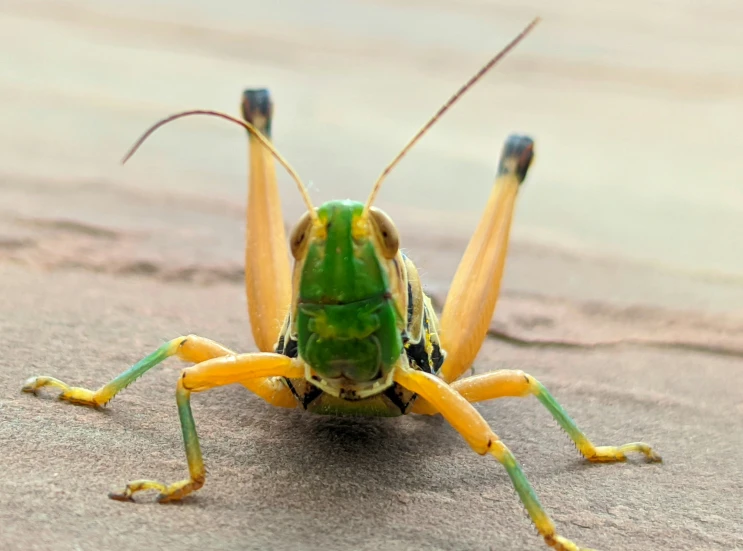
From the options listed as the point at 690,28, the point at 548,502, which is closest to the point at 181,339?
the point at 548,502

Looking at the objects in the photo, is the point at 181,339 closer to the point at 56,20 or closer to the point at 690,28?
the point at 56,20

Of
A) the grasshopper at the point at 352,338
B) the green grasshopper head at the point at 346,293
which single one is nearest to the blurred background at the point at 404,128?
the grasshopper at the point at 352,338

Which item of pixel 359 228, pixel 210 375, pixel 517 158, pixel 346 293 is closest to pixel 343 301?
pixel 346 293

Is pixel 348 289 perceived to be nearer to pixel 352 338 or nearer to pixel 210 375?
pixel 352 338

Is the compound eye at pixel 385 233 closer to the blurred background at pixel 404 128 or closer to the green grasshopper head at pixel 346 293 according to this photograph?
the green grasshopper head at pixel 346 293

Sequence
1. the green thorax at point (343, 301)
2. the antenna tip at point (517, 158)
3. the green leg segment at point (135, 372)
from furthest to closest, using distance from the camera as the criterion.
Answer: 1. the antenna tip at point (517, 158)
2. the green leg segment at point (135, 372)
3. the green thorax at point (343, 301)

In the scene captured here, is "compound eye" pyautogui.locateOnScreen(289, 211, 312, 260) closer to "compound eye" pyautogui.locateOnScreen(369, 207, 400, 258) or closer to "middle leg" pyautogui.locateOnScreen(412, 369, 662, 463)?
"compound eye" pyautogui.locateOnScreen(369, 207, 400, 258)
